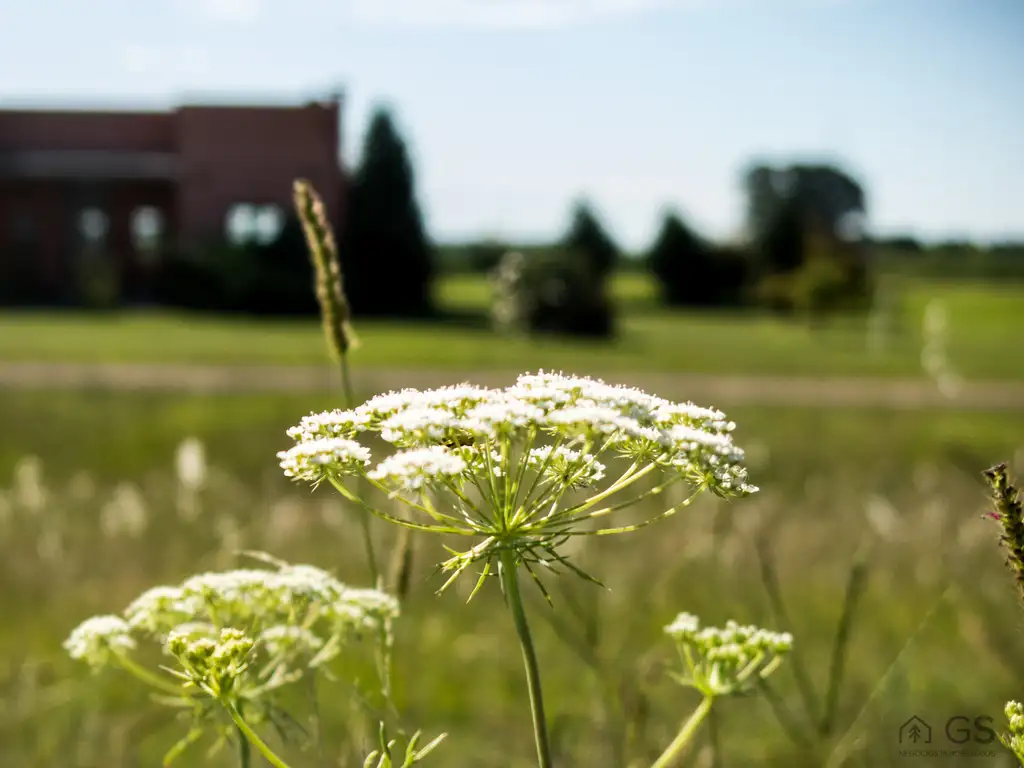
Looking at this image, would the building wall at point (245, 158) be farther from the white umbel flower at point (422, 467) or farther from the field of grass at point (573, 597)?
the white umbel flower at point (422, 467)

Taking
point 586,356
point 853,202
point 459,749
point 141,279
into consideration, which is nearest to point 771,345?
point 586,356

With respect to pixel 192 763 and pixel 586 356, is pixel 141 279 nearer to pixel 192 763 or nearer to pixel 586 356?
pixel 586 356

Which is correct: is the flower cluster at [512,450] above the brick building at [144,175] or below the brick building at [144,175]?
below

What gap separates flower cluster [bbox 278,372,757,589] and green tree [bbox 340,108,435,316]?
40.6m

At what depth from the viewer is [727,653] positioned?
5.62 ft

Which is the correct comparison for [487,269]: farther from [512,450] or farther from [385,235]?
[512,450]

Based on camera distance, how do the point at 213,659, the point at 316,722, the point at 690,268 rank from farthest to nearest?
1. the point at 690,268
2. the point at 316,722
3. the point at 213,659

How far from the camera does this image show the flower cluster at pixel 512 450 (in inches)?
59.5

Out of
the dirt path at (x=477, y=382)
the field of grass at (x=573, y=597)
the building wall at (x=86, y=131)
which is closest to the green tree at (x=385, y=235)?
the building wall at (x=86, y=131)

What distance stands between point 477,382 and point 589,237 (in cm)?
4609

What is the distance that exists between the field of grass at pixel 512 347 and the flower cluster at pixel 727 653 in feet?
63.3

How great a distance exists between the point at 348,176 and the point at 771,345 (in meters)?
20.6

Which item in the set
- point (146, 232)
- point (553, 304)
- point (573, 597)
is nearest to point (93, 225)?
point (146, 232)

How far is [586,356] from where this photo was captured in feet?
86.8
